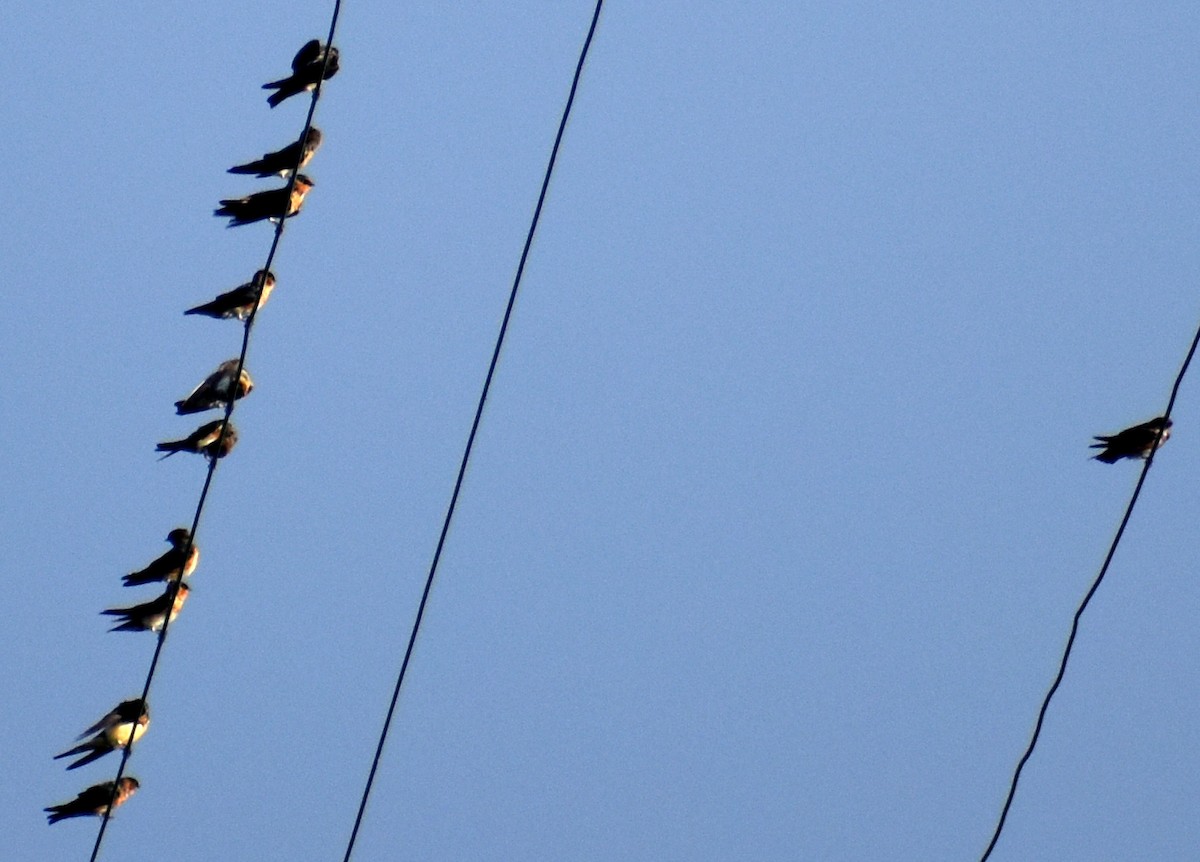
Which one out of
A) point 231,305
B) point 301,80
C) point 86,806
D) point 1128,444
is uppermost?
point 301,80

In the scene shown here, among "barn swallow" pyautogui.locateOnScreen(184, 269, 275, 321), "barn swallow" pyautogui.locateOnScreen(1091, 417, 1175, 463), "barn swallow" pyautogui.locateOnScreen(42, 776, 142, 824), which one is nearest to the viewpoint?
"barn swallow" pyautogui.locateOnScreen(1091, 417, 1175, 463)

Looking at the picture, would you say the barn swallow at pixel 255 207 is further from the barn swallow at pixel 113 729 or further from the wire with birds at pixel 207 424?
the barn swallow at pixel 113 729

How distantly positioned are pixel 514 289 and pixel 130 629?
4.16 m

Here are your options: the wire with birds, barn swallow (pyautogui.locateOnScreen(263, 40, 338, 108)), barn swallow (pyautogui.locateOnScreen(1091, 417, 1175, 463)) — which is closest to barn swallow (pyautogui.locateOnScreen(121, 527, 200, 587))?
the wire with birds

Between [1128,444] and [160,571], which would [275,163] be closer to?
[160,571]

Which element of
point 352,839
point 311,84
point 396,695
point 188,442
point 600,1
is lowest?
point 352,839

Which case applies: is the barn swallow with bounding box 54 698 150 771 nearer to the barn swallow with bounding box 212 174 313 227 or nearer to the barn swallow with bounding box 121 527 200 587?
the barn swallow with bounding box 121 527 200 587

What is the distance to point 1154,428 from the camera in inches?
257

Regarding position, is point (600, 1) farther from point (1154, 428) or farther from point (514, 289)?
point (1154, 428)

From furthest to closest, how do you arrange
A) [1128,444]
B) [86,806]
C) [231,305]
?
[231,305] < [86,806] < [1128,444]

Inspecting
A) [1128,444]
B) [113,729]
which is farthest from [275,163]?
[1128,444]

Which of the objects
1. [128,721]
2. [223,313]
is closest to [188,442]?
[223,313]

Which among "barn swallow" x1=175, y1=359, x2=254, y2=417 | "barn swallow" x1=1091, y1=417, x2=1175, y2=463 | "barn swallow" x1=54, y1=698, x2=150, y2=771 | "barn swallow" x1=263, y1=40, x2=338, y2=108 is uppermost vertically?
"barn swallow" x1=263, y1=40, x2=338, y2=108

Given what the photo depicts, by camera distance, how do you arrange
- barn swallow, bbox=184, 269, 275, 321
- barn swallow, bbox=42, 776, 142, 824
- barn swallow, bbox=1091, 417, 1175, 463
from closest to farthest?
barn swallow, bbox=1091, 417, 1175, 463 < barn swallow, bbox=42, 776, 142, 824 < barn swallow, bbox=184, 269, 275, 321
